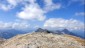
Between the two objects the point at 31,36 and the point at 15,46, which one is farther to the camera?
the point at 31,36

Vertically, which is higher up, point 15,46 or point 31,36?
point 31,36

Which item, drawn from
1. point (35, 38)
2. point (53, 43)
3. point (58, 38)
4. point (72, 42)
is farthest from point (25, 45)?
point (72, 42)

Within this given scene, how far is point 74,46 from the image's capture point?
2217 inches

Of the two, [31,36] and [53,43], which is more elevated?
[31,36]

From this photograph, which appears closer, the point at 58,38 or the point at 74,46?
the point at 74,46

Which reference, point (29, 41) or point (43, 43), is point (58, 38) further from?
point (29, 41)

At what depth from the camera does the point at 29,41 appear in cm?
5622

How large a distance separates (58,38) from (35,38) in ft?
30.4

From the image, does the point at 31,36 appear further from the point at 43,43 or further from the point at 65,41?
the point at 65,41

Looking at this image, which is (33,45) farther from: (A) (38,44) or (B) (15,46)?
(B) (15,46)

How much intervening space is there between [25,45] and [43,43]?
672cm

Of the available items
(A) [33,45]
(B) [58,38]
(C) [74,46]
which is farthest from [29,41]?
(C) [74,46]

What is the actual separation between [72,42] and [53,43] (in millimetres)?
8178

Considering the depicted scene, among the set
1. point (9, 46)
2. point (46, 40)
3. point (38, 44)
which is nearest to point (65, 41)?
point (46, 40)
